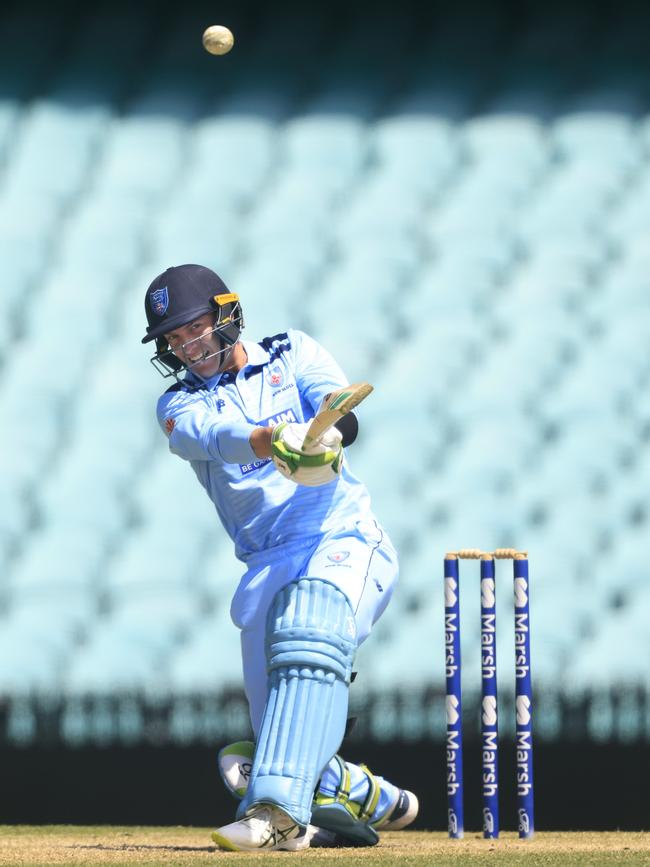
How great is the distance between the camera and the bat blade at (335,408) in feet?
12.8

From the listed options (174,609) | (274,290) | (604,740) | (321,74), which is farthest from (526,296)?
(604,740)

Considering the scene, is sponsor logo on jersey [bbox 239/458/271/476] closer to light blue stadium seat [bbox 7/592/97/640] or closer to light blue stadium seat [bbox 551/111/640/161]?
light blue stadium seat [bbox 7/592/97/640]

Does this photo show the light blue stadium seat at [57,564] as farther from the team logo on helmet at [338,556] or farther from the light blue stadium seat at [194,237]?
the team logo on helmet at [338,556]

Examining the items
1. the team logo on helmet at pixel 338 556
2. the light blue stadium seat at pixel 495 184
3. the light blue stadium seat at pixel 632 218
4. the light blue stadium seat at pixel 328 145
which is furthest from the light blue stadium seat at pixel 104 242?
the team logo on helmet at pixel 338 556

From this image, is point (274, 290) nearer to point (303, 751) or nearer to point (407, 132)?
point (407, 132)

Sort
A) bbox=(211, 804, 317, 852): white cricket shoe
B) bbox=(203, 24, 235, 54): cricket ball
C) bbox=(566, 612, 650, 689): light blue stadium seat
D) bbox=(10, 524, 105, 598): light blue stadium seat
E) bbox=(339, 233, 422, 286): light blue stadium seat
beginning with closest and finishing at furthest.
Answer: bbox=(211, 804, 317, 852): white cricket shoe, bbox=(203, 24, 235, 54): cricket ball, bbox=(566, 612, 650, 689): light blue stadium seat, bbox=(10, 524, 105, 598): light blue stadium seat, bbox=(339, 233, 422, 286): light blue stadium seat

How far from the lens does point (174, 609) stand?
7371 mm

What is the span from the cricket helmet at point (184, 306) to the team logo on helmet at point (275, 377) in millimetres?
125

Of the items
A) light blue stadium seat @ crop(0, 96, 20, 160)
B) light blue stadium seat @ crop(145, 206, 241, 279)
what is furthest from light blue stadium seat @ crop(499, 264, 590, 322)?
light blue stadium seat @ crop(0, 96, 20, 160)

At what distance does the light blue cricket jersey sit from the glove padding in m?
0.25

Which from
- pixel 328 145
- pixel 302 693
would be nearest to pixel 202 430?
pixel 302 693

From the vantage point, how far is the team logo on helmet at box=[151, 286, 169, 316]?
435cm

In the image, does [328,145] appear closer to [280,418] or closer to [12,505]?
[12,505]

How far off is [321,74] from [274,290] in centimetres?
147
